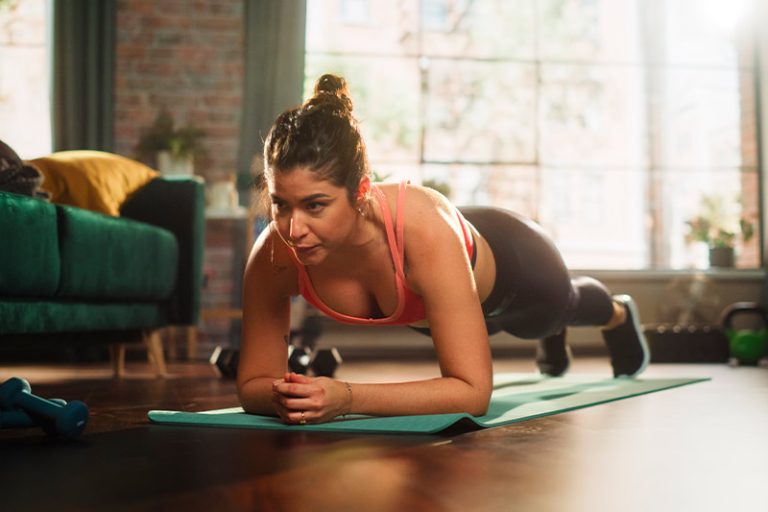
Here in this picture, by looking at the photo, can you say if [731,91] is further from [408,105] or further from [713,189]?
[408,105]

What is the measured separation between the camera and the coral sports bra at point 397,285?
5.00 ft

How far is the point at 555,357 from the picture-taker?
292 cm

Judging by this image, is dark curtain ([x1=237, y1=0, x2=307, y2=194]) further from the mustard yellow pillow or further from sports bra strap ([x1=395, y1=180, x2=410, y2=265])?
sports bra strap ([x1=395, y1=180, x2=410, y2=265])

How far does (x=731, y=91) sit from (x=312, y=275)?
4.68 metres

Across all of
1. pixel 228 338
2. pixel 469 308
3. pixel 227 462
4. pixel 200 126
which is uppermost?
pixel 200 126

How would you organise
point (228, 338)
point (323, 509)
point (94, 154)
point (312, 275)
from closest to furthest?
point (323, 509), point (312, 275), point (94, 154), point (228, 338)

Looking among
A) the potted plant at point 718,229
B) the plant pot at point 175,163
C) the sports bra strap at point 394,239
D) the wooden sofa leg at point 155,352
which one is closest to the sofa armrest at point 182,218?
the wooden sofa leg at point 155,352

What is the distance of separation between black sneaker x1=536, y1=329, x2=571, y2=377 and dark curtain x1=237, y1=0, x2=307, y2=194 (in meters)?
2.49

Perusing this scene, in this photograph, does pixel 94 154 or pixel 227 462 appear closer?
pixel 227 462

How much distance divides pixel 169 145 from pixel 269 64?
736mm

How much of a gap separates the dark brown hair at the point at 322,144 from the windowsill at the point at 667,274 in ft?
12.2

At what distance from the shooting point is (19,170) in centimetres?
228

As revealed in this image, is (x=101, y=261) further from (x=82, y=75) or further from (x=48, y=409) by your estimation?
(x=82, y=75)

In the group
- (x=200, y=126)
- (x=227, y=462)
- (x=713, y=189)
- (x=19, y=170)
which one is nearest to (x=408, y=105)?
(x=200, y=126)
